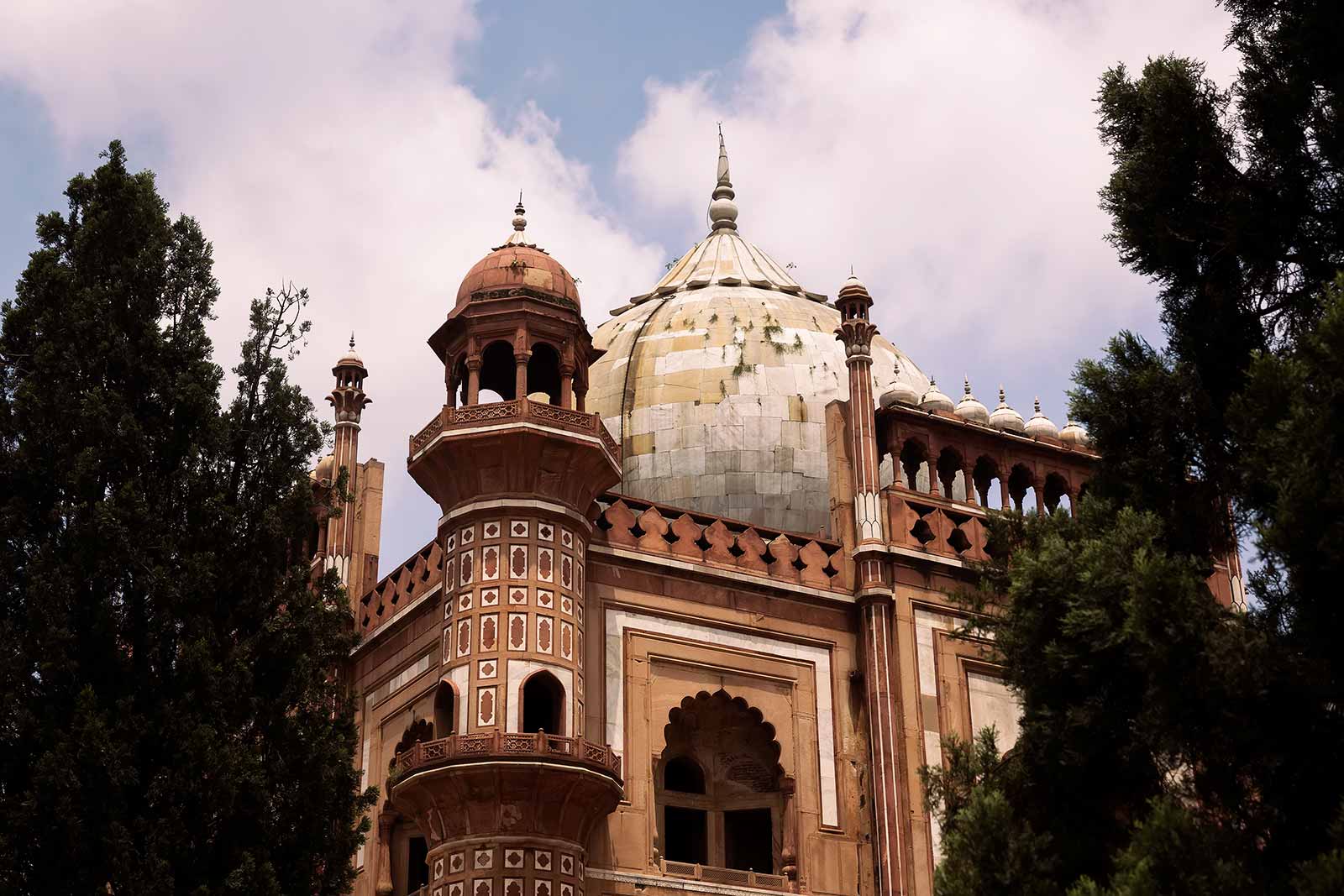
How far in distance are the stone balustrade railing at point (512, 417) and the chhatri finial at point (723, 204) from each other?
12153 mm

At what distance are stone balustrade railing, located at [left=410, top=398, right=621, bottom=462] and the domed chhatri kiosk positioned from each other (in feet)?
0.12

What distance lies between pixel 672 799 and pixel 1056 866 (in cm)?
1181

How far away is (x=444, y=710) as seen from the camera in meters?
22.2

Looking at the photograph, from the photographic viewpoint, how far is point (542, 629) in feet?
72.4

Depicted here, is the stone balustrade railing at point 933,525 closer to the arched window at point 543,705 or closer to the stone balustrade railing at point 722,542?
the stone balustrade railing at point 722,542

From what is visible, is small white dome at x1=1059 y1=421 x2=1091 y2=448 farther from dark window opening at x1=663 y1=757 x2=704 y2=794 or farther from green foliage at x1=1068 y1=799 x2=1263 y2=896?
green foliage at x1=1068 y1=799 x2=1263 y2=896

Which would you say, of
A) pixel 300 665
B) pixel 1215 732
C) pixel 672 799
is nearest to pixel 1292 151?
pixel 1215 732

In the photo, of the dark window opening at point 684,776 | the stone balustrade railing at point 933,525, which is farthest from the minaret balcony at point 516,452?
the stone balustrade railing at point 933,525

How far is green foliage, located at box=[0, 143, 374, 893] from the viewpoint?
15906 millimetres

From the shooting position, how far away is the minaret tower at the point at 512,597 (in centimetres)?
2092

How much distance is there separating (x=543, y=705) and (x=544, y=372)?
214 inches

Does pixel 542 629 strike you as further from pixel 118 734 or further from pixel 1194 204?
pixel 1194 204

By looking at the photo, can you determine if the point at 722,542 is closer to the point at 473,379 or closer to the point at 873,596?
the point at 873,596

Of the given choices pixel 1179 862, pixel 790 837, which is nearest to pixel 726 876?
pixel 790 837
